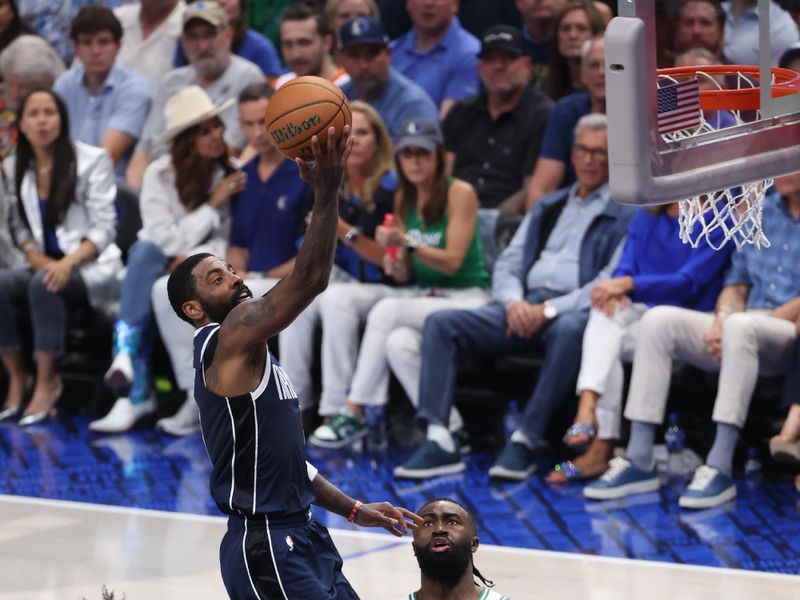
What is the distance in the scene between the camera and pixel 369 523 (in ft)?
14.6

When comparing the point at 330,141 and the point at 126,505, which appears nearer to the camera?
the point at 330,141

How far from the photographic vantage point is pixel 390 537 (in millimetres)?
6707

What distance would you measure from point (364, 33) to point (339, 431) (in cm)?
241

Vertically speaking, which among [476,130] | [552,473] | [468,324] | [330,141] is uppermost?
[330,141]

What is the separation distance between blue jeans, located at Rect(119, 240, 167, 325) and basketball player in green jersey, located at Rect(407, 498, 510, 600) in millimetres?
4874

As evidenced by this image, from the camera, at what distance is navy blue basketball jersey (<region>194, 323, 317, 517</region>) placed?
4.17 metres

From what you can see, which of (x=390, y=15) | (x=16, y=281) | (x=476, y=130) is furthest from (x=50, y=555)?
(x=390, y=15)

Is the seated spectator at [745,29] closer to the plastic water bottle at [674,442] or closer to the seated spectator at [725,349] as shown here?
the seated spectator at [725,349]

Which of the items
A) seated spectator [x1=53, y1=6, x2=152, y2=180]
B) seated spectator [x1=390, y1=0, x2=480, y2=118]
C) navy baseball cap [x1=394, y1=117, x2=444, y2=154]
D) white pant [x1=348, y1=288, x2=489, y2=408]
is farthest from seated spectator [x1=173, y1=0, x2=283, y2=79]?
white pant [x1=348, y1=288, x2=489, y2=408]

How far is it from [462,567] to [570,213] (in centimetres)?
407

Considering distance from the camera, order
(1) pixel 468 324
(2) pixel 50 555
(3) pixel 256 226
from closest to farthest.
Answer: (2) pixel 50 555 < (1) pixel 468 324 < (3) pixel 256 226

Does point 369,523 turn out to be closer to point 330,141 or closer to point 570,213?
point 330,141

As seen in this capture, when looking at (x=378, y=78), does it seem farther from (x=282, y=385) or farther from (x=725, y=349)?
(x=282, y=385)

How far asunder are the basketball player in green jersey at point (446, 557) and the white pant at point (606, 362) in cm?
325
